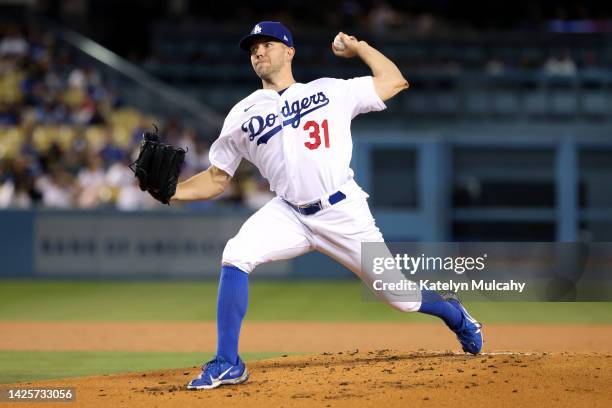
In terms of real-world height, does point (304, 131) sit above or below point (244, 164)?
below

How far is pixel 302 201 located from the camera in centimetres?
570

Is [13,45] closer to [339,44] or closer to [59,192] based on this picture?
[59,192]

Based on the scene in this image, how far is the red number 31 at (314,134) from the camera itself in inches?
222

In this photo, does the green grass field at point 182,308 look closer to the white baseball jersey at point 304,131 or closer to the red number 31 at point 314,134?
the white baseball jersey at point 304,131

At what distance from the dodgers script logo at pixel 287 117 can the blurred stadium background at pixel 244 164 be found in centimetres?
547

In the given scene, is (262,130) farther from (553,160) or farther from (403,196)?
(553,160)

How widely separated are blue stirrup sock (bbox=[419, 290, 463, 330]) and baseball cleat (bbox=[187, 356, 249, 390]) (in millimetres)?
1263

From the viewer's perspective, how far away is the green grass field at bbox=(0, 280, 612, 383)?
290 inches

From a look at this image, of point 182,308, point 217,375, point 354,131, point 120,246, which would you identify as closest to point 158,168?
point 217,375

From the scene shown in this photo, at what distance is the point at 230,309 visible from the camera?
5.52 meters

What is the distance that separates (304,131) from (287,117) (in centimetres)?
13

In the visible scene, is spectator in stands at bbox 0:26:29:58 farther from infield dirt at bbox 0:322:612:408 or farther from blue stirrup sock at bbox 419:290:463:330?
blue stirrup sock at bbox 419:290:463:330

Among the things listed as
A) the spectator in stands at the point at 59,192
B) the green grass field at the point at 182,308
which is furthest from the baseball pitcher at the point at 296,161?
the spectator in stands at the point at 59,192

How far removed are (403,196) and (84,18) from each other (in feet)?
36.0
